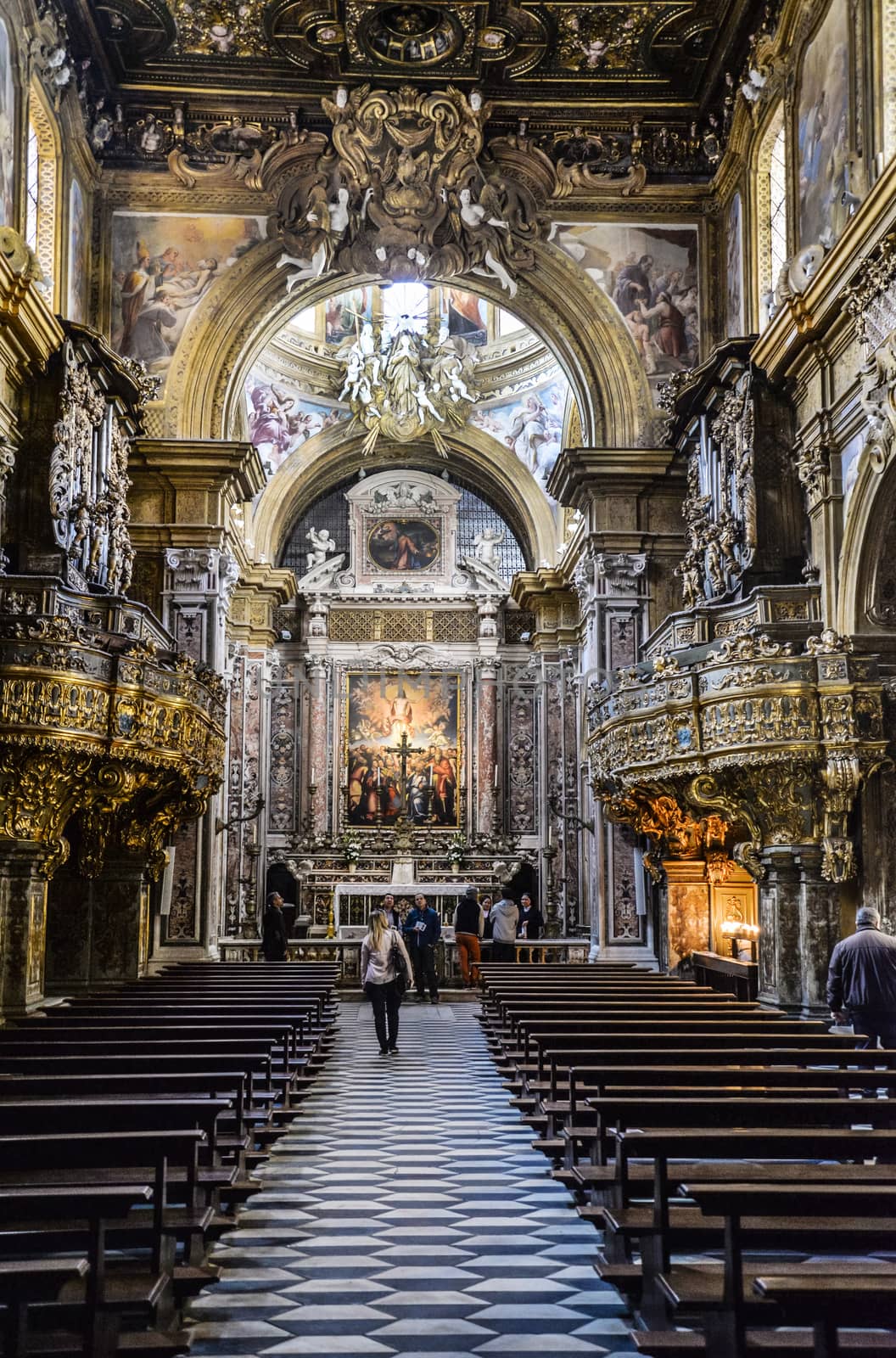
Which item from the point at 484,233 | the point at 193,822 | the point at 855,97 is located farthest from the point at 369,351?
the point at 855,97

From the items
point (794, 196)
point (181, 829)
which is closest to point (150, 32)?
point (794, 196)

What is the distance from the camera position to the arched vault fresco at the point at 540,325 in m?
19.0

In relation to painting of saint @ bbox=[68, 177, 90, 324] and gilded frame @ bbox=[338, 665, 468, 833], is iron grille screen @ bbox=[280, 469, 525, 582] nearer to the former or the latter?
gilded frame @ bbox=[338, 665, 468, 833]

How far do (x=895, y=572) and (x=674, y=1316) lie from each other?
8.54m

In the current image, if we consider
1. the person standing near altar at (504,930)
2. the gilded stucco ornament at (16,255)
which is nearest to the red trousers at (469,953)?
the person standing near altar at (504,930)

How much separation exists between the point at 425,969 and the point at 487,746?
370 inches

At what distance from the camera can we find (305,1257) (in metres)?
5.97

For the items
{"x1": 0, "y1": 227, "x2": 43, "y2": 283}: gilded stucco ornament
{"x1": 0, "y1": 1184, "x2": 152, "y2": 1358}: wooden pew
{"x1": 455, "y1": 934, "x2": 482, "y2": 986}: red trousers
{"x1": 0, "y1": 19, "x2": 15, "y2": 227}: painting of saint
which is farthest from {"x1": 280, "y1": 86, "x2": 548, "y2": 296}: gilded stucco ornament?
{"x1": 0, "y1": 1184, "x2": 152, "y2": 1358}: wooden pew

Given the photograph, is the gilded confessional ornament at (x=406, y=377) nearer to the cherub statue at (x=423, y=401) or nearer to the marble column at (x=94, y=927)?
the cherub statue at (x=423, y=401)

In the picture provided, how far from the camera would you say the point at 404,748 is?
28438mm

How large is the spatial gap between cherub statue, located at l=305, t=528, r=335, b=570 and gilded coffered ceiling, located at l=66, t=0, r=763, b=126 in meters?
11.6

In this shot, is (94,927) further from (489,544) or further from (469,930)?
(489,544)

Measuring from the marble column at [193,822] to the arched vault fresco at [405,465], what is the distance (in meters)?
9.14

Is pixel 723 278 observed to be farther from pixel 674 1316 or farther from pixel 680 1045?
pixel 674 1316
